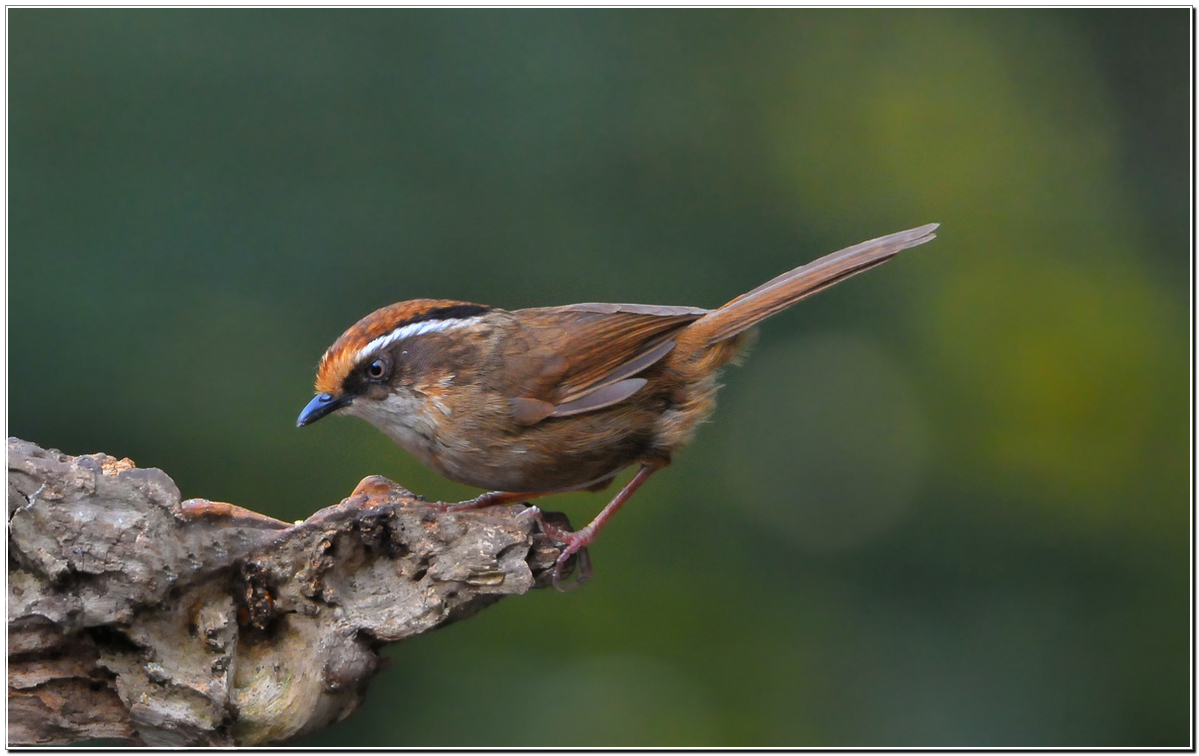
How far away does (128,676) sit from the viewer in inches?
121

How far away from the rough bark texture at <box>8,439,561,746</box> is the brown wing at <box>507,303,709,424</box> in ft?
1.48

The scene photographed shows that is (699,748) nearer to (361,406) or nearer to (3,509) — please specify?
(361,406)

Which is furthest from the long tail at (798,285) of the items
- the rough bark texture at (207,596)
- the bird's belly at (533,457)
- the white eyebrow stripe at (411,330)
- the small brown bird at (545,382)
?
the rough bark texture at (207,596)

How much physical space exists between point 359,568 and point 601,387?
41.0 inches

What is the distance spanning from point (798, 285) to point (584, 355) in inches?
34.0

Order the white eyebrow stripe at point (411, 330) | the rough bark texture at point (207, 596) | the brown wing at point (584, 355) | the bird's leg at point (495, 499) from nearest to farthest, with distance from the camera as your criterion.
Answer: the rough bark texture at point (207, 596), the white eyebrow stripe at point (411, 330), the brown wing at point (584, 355), the bird's leg at point (495, 499)

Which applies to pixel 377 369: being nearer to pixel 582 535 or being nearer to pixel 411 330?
pixel 411 330

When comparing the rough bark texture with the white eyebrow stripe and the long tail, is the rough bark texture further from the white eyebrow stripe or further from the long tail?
the long tail

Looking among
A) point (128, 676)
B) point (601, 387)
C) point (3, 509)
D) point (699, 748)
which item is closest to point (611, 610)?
point (699, 748)

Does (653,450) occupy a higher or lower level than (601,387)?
lower

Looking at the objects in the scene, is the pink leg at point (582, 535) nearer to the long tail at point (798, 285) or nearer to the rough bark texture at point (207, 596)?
the rough bark texture at point (207, 596)

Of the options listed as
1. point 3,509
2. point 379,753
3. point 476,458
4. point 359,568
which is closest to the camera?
point 3,509

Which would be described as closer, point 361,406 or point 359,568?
point 359,568

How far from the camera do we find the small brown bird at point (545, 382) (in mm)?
3662
